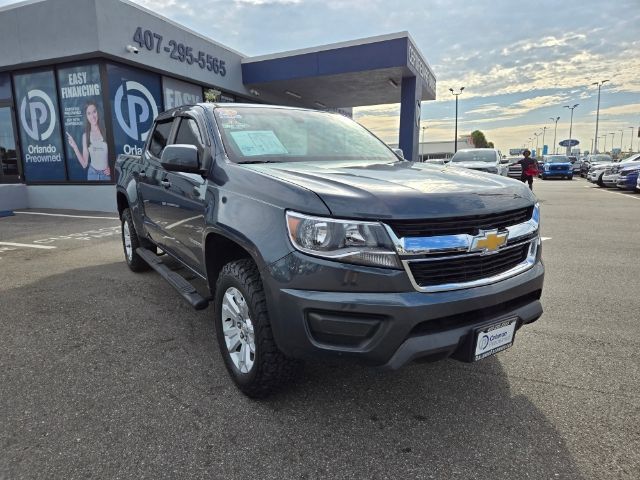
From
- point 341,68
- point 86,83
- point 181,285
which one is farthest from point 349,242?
point 341,68

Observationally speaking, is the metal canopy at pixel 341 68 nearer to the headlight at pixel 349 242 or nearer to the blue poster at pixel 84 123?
the blue poster at pixel 84 123

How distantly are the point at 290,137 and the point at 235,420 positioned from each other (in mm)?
2039

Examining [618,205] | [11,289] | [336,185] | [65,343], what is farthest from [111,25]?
[618,205]

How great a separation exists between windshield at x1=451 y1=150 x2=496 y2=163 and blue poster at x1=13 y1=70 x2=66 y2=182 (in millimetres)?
12908

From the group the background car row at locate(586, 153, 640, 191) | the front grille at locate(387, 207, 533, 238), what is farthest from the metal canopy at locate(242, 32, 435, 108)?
the front grille at locate(387, 207, 533, 238)

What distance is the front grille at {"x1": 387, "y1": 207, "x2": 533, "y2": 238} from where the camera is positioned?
2051mm

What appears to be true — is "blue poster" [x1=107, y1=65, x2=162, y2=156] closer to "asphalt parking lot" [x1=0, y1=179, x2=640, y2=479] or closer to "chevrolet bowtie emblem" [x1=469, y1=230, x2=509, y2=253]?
"asphalt parking lot" [x1=0, y1=179, x2=640, y2=479]

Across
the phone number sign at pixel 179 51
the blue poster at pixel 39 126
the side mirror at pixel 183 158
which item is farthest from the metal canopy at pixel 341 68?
the side mirror at pixel 183 158

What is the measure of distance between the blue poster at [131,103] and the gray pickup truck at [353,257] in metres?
9.80

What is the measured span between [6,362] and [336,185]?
9.01 feet

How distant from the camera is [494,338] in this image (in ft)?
7.50

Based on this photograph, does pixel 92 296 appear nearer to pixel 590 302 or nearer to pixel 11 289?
pixel 11 289

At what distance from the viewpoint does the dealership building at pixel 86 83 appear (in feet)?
35.5

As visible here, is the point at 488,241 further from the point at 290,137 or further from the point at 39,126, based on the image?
the point at 39,126
